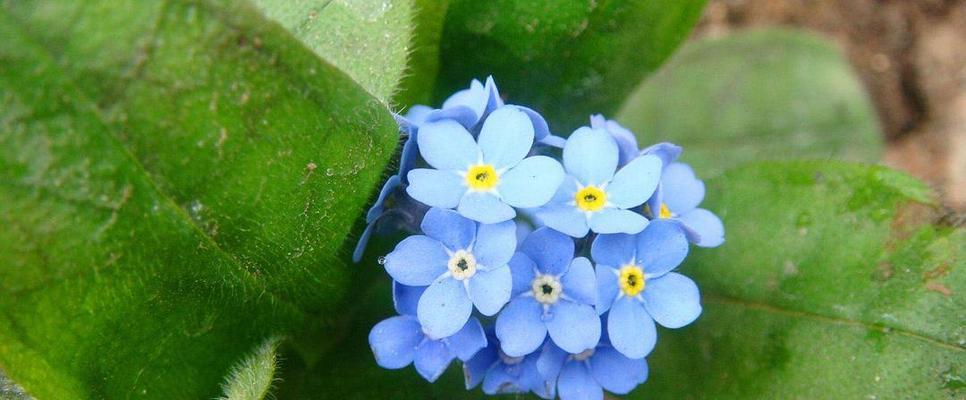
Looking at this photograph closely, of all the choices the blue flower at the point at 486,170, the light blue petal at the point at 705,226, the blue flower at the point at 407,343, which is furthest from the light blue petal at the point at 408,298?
the light blue petal at the point at 705,226

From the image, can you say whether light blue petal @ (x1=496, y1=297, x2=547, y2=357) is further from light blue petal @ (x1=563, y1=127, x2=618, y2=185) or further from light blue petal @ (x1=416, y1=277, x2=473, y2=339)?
light blue petal @ (x1=563, y1=127, x2=618, y2=185)

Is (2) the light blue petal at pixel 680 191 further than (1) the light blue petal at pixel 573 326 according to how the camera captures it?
Yes

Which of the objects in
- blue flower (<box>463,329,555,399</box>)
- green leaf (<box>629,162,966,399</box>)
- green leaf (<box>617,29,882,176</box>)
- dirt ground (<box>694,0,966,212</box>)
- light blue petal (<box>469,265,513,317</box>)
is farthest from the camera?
dirt ground (<box>694,0,966,212</box>)

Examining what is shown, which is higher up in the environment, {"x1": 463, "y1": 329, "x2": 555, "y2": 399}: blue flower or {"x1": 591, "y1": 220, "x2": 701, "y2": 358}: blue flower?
{"x1": 591, "y1": 220, "x2": 701, "y2": 358}: blue flower

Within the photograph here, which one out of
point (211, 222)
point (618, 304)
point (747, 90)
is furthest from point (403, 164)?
point (747, 90)

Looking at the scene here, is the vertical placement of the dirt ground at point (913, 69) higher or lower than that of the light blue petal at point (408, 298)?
lower

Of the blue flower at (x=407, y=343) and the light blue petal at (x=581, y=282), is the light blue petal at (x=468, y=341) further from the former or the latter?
the light blue petal at (x=581, y=282)

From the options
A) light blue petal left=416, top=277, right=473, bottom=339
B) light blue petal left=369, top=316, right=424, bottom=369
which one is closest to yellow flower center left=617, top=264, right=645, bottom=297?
light blue petal left=416, top=277, right=473, bottom=339

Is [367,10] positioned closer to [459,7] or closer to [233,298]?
[459,7]
